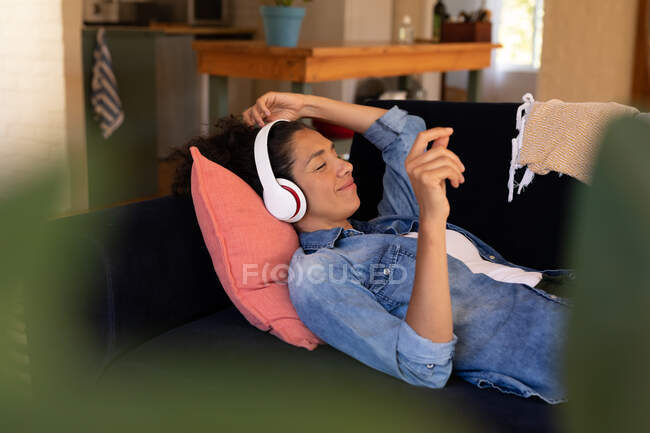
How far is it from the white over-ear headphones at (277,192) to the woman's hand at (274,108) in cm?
23

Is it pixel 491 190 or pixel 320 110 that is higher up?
pixel 320 110

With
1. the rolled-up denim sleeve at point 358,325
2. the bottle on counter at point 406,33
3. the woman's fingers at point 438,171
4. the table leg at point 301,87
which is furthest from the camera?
the bottle on counter at point 406,33

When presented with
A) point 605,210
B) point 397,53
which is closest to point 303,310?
point 605,210

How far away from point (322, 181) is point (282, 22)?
202cm

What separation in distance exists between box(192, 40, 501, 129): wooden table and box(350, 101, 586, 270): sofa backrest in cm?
141

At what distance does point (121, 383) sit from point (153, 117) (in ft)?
10.8

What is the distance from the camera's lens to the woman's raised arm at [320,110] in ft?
5.65

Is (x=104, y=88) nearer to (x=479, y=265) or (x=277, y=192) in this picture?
(x=277, y=192)

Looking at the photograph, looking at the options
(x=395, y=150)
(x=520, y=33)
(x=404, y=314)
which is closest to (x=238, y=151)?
(x=395, y=150)

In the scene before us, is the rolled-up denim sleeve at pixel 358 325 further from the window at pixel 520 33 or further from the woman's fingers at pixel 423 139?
the window at pixel 520 33

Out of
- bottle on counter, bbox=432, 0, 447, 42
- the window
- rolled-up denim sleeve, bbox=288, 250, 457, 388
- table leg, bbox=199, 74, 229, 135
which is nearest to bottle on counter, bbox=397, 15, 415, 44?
bottle on counter, bbox=432, 0, 447, 42

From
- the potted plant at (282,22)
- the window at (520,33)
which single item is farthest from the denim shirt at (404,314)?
the window at (520,33)

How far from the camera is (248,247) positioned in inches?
53.3

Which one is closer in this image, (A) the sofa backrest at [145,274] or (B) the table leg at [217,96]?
(A) the sofa backrest at [145,274]
